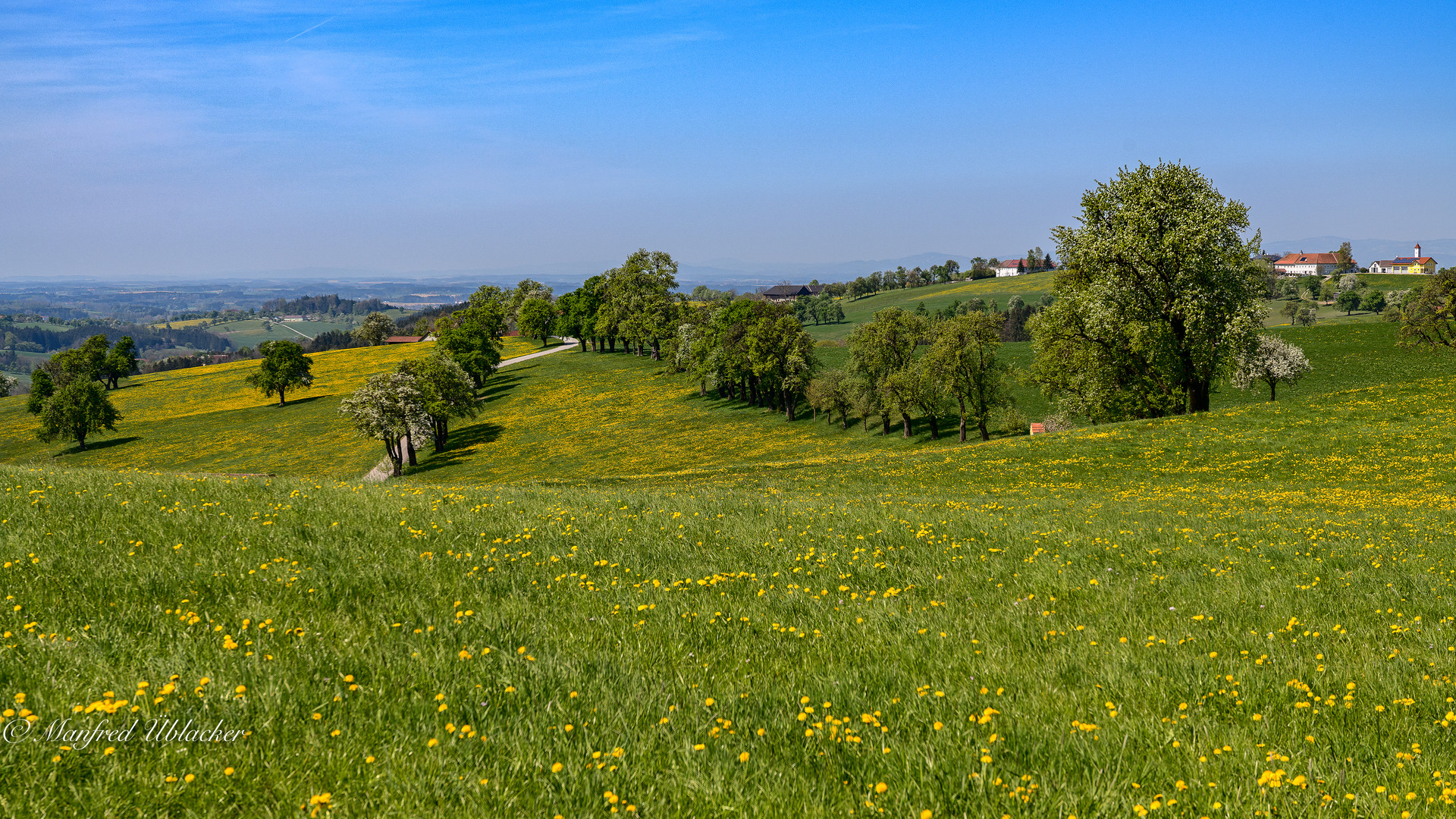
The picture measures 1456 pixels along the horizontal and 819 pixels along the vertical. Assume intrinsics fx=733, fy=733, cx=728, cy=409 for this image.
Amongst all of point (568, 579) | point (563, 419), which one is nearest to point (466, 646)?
point (568, 579)

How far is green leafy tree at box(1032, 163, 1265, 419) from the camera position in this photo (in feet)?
124

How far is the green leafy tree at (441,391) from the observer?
253 ft

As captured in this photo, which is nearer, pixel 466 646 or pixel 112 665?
pixel 112 665

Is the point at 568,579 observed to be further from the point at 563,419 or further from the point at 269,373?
the point at 269,373

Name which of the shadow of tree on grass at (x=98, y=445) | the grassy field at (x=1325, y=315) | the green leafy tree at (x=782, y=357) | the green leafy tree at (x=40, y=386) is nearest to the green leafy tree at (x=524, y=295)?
the shadow of tree on grass at (x=98, y=445)

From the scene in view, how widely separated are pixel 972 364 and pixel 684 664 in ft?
195

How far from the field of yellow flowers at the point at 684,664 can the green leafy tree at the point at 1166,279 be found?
88.4ft

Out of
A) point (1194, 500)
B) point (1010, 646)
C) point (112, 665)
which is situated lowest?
point (1194, 500)

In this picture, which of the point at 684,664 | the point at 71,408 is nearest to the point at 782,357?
the point at 684,664

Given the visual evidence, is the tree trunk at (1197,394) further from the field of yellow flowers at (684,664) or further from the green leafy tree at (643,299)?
the green leafy tree at (643,299)

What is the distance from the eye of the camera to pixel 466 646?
6.96m

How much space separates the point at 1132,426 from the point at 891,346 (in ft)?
108

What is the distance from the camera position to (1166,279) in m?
38.9

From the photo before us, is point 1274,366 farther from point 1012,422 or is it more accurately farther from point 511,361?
point 511,361
